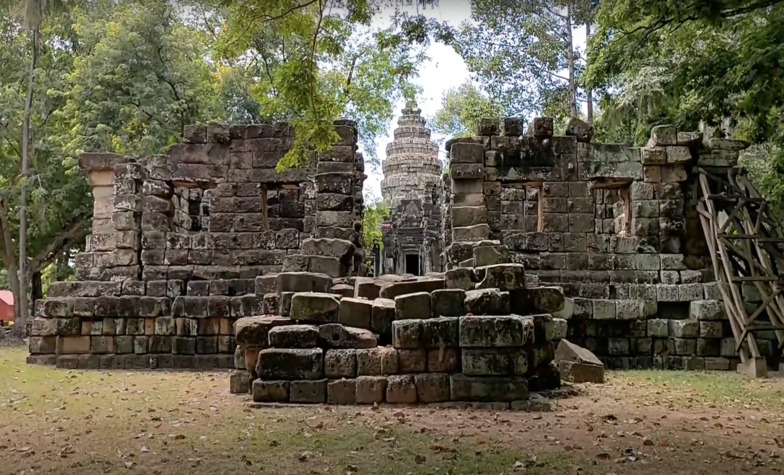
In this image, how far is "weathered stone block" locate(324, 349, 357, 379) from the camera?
7469 mm

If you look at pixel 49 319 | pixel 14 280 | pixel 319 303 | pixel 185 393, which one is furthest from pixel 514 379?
pixel 14 280

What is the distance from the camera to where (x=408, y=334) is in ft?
24.1

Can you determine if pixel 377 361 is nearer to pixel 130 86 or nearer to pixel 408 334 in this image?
pixel 408 334

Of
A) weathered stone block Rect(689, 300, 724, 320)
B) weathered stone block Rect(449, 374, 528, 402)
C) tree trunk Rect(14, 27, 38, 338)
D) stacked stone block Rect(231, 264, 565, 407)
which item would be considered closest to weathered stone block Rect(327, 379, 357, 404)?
stacked stone block Rect(231, 264, 565, 407)

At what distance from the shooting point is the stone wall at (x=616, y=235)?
39.0ft

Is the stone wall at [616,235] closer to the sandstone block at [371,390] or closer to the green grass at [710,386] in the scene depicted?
the green grass at [710,386]

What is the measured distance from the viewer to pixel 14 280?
21.2m

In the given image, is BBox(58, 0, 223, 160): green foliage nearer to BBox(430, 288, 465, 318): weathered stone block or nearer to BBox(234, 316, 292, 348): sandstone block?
BBox(234, 316, 292, 348): sandstone block

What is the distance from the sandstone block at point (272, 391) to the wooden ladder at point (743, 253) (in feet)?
24.4

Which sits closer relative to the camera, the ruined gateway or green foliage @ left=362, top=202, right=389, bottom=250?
the ruined gateway

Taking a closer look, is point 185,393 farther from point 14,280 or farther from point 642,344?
point 14,280

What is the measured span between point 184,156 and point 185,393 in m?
6.27

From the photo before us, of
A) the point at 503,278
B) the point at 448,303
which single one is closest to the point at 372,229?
the point at 503,278

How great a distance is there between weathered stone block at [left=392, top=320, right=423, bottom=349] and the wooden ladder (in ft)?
20.4
